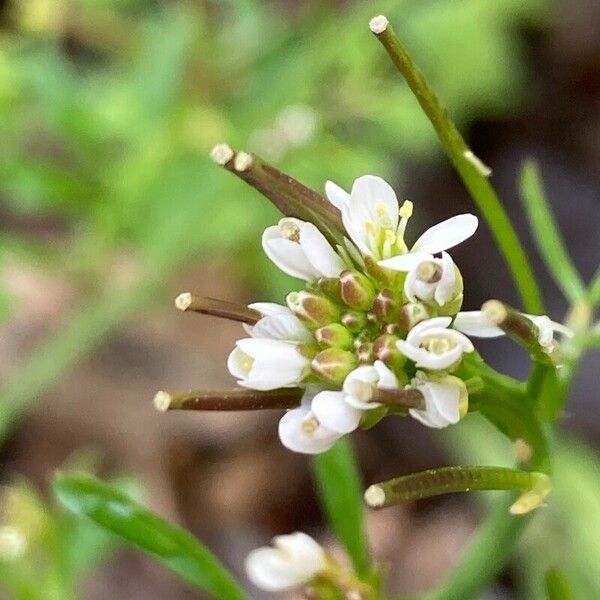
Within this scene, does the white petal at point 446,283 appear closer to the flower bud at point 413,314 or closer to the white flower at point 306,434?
the flower bud at point 413,314

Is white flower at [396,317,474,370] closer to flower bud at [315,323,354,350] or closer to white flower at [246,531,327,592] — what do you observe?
flower bud at [315,323,354,350]

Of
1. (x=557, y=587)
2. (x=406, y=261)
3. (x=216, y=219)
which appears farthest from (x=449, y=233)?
(x=216, y=219)

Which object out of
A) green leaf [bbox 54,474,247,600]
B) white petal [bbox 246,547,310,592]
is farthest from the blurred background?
white petal [bbox 246,547,310,592]

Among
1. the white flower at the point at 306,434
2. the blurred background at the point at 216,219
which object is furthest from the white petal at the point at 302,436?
the blurred background at the point at 216,219

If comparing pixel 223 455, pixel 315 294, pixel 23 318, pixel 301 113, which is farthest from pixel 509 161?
pixel 315 294

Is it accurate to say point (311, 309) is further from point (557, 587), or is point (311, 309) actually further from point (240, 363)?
point (557, 587)

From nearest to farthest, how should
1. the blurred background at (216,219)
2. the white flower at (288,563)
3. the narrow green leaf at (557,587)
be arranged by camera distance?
the narrow green leaf at (557,587) → the white flower at (288,563) → the blurred background at (216,219)
